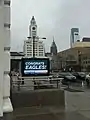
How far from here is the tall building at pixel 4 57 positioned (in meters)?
8.29

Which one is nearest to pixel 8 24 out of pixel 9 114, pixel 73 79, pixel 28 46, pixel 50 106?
pixel 9 114

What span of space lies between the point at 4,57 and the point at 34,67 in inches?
311

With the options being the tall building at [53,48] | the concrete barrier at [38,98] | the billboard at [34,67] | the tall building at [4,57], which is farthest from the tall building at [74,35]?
the tall building at [4,57]

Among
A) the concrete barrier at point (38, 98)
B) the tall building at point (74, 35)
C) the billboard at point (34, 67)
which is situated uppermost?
the tall building at point (74, 35)

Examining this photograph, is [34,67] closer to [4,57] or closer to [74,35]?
[4,57]

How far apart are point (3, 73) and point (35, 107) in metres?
2.51

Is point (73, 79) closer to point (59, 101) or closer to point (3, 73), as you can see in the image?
point (59, 101)

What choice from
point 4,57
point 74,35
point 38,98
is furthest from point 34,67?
point 74,35

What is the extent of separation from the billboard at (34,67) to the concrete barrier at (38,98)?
5.58 meters

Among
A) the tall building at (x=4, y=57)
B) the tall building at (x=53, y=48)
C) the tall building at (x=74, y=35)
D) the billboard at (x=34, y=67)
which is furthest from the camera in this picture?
the tall building at (x=74, y=35)

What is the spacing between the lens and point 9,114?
8688 mm

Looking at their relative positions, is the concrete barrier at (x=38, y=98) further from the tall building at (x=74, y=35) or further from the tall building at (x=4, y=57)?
the tall building at (x=74, y=35)

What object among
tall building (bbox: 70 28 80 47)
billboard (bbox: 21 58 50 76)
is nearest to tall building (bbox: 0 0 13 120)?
billboard (bbox: 21 58 50 76)

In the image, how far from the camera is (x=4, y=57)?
8.66 metres
